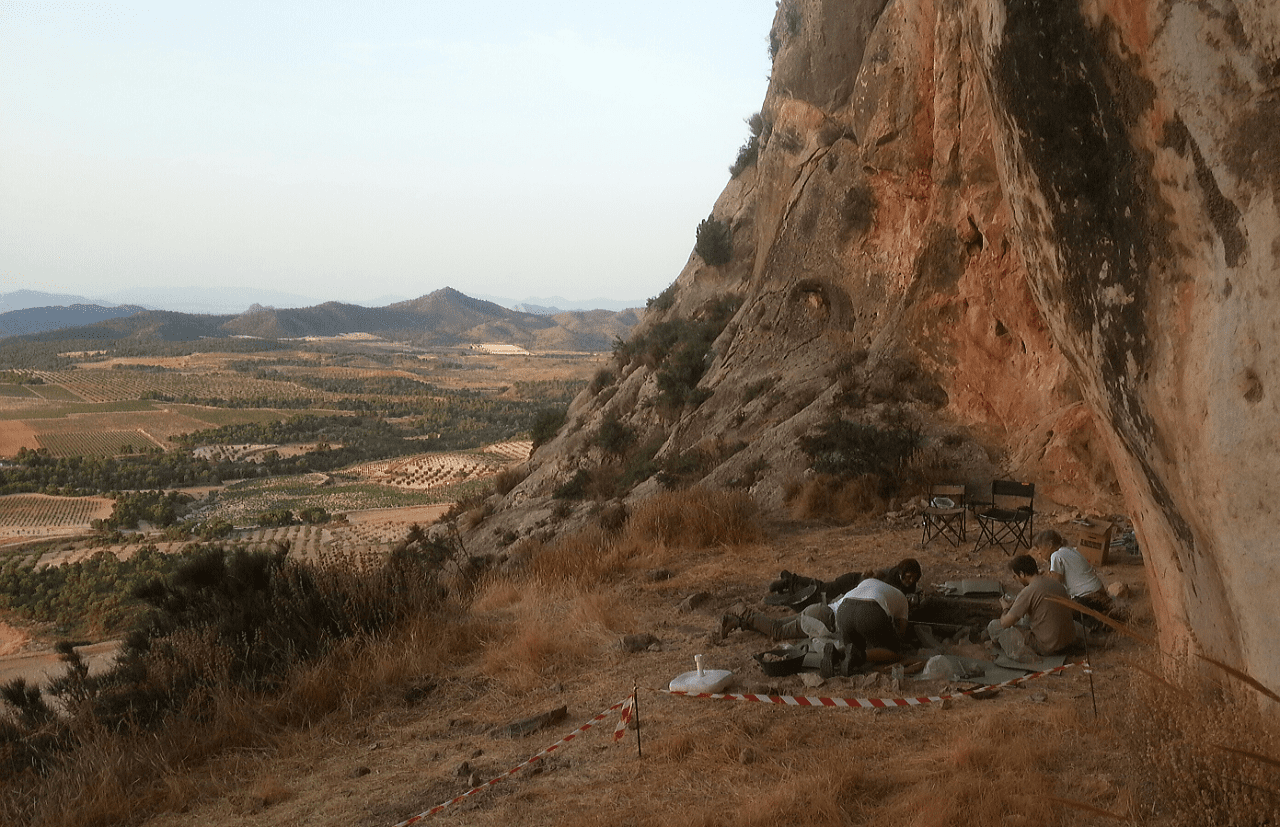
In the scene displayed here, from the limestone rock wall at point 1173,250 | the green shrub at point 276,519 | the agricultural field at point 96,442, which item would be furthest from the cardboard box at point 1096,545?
the agricultural field at point 96,442

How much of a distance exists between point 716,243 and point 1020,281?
564 inches

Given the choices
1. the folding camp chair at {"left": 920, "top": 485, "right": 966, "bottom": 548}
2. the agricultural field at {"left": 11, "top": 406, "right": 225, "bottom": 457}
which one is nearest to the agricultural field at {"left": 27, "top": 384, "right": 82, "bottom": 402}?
the agricultural field at {"left": 11, "top": 406, "right": 225, "bottom": 457}

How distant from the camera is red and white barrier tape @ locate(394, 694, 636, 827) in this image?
4.49m

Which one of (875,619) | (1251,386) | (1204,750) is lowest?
(875,619)

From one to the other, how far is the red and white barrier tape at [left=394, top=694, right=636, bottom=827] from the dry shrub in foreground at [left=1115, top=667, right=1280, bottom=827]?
102 inches

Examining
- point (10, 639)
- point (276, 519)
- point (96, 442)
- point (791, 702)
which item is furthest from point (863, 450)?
point (96, 442)

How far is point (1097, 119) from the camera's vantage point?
157 inches

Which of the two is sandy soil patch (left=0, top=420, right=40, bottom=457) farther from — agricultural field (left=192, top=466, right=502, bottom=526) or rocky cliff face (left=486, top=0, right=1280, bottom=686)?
rocky cliff face (left=486, top=0, right=1280, bottom=686)

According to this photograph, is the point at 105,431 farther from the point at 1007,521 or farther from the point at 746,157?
the point at 1007,521

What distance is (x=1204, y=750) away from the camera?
10.4 ft

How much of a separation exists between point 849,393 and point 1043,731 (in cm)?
998

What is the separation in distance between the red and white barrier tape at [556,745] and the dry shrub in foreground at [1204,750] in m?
2.58

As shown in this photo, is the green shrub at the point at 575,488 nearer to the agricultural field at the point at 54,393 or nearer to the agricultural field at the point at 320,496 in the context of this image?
the agricultural field at the point at 320,496

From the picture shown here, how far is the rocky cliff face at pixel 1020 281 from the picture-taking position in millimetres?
3412
